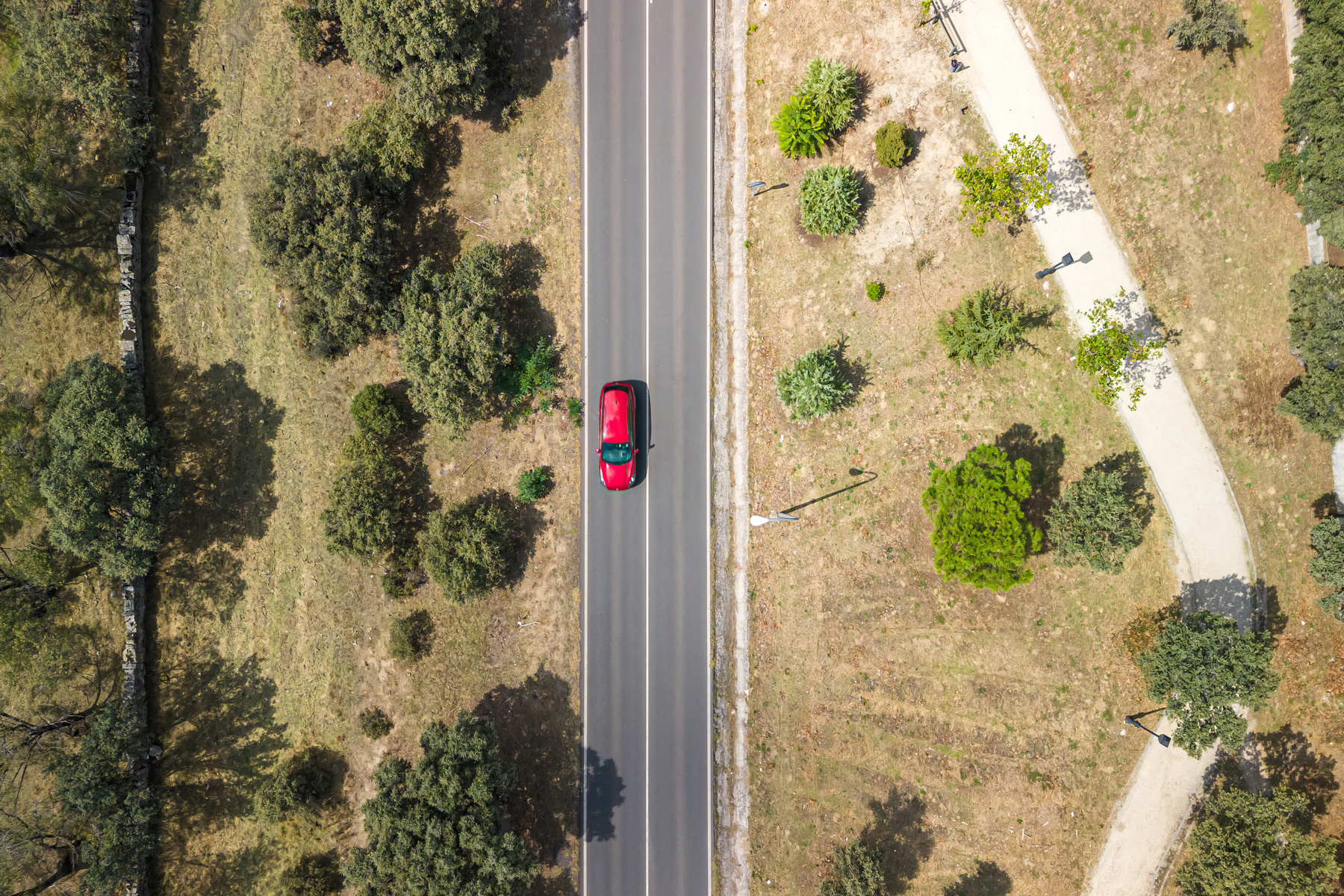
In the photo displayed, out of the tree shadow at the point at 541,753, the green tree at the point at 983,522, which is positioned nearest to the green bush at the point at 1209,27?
the green tree at the point at 983,522

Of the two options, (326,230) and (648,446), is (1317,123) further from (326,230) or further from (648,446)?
(326,230)

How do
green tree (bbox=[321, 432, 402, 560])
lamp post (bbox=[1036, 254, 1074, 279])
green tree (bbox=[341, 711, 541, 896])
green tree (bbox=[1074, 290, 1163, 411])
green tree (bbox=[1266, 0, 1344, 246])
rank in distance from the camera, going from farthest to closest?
green tree (bbox=[321, 432, 402, 560]), lamp post (bbox=[1036, 254, 1074, 279]), green tree (bbox=[1074, 290, 1163, 411]), green tree (bbox=[341, 711, 541, 896]), green tree (bbox=[1266, 0, 1344, 246])

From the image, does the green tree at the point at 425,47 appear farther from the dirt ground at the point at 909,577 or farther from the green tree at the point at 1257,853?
the green tree at the point at 1257,853

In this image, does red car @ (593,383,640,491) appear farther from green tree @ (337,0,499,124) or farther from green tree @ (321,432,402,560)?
green tree @ (337,0,499,124)

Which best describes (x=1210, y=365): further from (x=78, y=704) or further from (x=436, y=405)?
(x=78, y=704)

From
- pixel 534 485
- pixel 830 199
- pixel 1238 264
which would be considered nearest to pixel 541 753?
pixel 534 485

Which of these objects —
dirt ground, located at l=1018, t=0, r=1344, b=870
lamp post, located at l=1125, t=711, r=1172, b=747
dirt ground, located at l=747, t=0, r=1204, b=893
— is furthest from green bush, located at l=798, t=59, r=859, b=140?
lamp post, located at l=1125, t=711, r=1172, b=747
